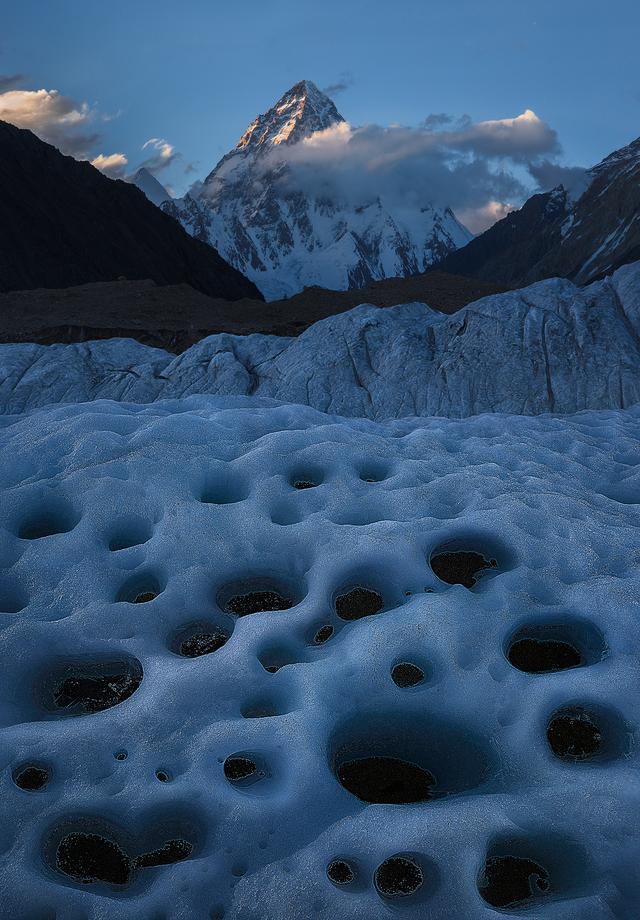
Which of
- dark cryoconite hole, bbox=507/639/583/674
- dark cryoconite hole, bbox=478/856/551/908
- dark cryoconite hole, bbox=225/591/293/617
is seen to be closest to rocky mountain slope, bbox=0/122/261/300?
dark cryoconite hole, bbox=225/591/293/617

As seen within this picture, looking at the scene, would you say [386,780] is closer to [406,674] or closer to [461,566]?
[406,674]

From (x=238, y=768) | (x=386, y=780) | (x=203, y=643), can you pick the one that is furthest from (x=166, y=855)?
(x=203, y=643)

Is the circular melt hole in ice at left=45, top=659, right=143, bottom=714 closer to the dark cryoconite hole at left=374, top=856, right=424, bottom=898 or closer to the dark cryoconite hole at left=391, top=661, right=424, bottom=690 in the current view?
the dark cryoconite hole at left=391, top=661, right=424, bottom=690

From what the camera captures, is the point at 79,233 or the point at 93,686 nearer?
the point at 93,686

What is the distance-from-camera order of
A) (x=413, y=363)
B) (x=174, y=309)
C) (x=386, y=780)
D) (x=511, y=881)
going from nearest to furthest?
(x=511, y=881) → (x=386, y=780) → (x=413, y=363) → (x=174, y=309)

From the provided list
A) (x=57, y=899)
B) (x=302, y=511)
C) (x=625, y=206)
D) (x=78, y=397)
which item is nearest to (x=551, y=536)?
(x=302, y=511)
